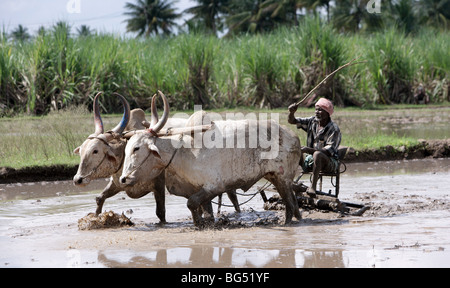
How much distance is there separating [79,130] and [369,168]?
5.33 metres

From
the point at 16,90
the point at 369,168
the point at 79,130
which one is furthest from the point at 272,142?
the point at 16,90

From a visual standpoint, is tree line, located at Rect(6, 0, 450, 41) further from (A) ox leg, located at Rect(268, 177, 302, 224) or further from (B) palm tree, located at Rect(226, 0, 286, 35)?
(A) ox leg, located at Rect(268, 177, 302, 224)

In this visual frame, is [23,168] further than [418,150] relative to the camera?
No

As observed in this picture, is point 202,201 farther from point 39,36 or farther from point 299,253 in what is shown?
point 39,36

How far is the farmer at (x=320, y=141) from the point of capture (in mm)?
7270

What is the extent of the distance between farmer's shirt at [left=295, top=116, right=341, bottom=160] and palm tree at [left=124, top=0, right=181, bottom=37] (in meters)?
51.0

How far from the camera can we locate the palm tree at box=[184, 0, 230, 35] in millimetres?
54525

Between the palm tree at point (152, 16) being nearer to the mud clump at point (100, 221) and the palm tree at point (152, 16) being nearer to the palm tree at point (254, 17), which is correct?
the palm tree at point (254, 17)

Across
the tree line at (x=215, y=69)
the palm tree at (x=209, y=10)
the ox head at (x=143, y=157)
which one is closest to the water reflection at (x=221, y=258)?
the ox head at (x=143, y=157)

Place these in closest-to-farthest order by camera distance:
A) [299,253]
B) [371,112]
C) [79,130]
Result: [299,253], [79,130], [371,112]

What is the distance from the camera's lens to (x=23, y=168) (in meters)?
10.4

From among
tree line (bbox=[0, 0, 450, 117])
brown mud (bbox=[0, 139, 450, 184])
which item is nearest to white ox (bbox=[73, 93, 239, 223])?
brown mud (bbox=[0, 139, 450, 184])

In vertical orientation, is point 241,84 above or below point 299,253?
above

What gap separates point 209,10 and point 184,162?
49.3 meters
